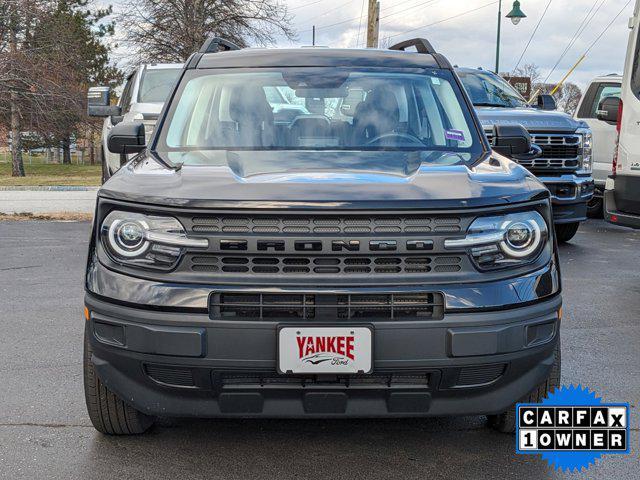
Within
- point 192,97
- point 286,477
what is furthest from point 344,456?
point 192,97

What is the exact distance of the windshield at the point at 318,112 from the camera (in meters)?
4.28

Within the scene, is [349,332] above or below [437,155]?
below

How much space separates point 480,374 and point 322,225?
0.81 meters

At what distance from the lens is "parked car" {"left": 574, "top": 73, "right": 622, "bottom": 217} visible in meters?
12.5

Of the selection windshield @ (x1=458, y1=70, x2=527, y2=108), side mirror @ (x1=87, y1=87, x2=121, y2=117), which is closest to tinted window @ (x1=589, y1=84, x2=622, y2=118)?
windshield @ (x1=458, y1=70, x2=527, y2=108)

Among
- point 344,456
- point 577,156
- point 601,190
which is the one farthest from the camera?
point 601,190

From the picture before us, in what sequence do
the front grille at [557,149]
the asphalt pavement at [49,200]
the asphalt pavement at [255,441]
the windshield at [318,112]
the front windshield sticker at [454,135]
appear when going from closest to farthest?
the asphalt pavement at [255,441]
the windshield at [318,112]
the front windshield sticker at [454,135]
the front grille at [557,149]
the asphalt pavement at [49,200]

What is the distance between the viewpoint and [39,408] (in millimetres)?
4148

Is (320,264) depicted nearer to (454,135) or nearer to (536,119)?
(454,135)

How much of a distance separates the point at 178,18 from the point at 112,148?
102 feet

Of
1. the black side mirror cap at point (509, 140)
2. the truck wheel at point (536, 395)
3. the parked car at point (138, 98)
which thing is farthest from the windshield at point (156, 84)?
the truck wheel at point (536, 395)

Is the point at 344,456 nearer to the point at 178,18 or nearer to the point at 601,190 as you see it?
the point at 601,190

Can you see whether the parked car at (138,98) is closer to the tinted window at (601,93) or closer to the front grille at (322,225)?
the tinted window at (601,93)

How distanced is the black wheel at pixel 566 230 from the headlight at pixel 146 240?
7979mm
